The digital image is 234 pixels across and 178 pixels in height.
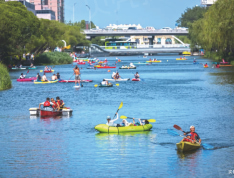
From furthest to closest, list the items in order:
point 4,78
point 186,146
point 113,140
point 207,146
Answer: point 4,78, point 113,140, point 207,146, point 186,146

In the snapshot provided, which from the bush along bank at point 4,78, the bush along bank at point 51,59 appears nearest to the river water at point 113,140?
the bush along bank at point 4,78

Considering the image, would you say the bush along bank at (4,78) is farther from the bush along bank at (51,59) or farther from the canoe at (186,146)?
the bush along bank at (51,59)

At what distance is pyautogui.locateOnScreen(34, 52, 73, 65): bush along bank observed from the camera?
110m

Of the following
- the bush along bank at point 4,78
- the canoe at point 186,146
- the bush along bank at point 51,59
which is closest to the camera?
the canoe at point 186,146

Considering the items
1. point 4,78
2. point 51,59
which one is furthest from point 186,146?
point 51,59

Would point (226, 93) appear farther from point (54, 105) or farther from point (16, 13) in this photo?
point (16, 13)

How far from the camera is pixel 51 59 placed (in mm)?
112188

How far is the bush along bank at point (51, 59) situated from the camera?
361 feet

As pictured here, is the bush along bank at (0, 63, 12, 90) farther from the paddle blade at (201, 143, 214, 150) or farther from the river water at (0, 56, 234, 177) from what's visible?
the paddle blade at (201, 143, 214, 150)

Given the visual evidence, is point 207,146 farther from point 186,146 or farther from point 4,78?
point 4,78

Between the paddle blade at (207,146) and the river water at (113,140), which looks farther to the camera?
the paddle blade at (207,146)

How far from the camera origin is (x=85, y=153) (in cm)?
2273

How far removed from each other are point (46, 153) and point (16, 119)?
10.5m

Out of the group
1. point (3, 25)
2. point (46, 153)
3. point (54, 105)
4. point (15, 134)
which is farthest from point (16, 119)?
point (3, 25)
